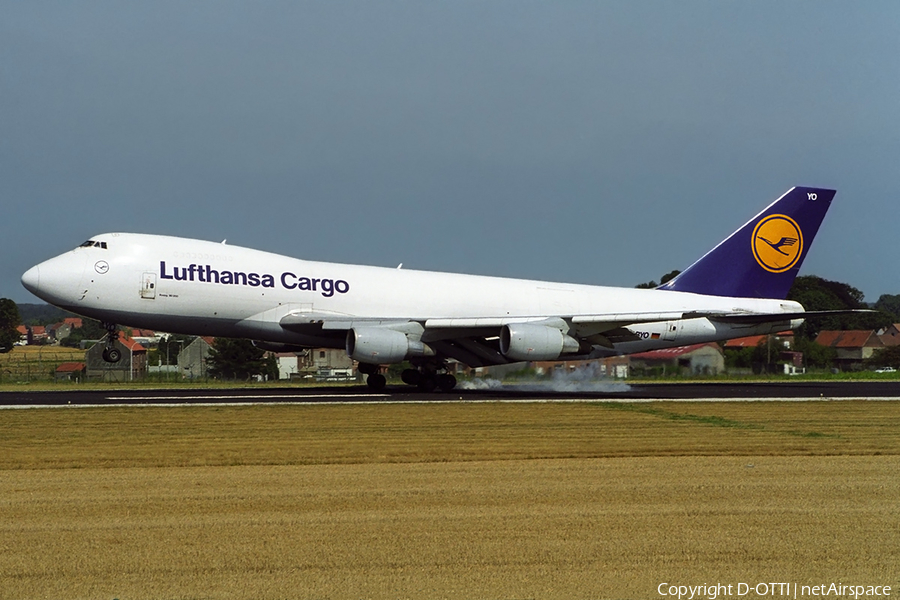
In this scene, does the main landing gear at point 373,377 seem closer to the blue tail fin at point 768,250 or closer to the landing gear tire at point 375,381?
the landing gear tire at point 375,381

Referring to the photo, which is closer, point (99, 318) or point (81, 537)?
point (81, 537)

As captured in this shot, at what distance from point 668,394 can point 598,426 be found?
1237cm

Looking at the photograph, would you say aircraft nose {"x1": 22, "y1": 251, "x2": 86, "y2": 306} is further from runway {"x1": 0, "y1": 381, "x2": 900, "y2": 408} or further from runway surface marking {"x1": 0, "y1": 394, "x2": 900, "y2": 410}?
runway surface marking {"x1": 0, "y1": 394, "x2": 900, "y2": 410}

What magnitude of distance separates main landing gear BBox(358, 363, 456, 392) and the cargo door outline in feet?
25.0

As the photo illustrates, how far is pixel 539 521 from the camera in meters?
10.2

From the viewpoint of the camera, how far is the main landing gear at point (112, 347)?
29.2 metres

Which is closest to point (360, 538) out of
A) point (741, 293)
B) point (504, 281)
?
point (504, 281)

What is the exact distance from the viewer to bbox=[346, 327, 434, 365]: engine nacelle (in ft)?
97.6

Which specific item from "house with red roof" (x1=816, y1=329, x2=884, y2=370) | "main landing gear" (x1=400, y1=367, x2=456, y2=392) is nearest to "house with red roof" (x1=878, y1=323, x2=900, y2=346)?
"house with red roof" (x1=816, y1=329, x2=884, y2=370)

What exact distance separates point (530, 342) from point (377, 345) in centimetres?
500

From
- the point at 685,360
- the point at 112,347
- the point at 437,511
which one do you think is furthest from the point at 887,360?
the point at 437,511

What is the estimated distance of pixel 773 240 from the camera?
124 ft

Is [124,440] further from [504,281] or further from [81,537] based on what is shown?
[504,281]

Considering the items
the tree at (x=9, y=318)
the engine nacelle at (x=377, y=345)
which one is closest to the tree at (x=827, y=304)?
the engine nacelle at (x=377, y=345)
